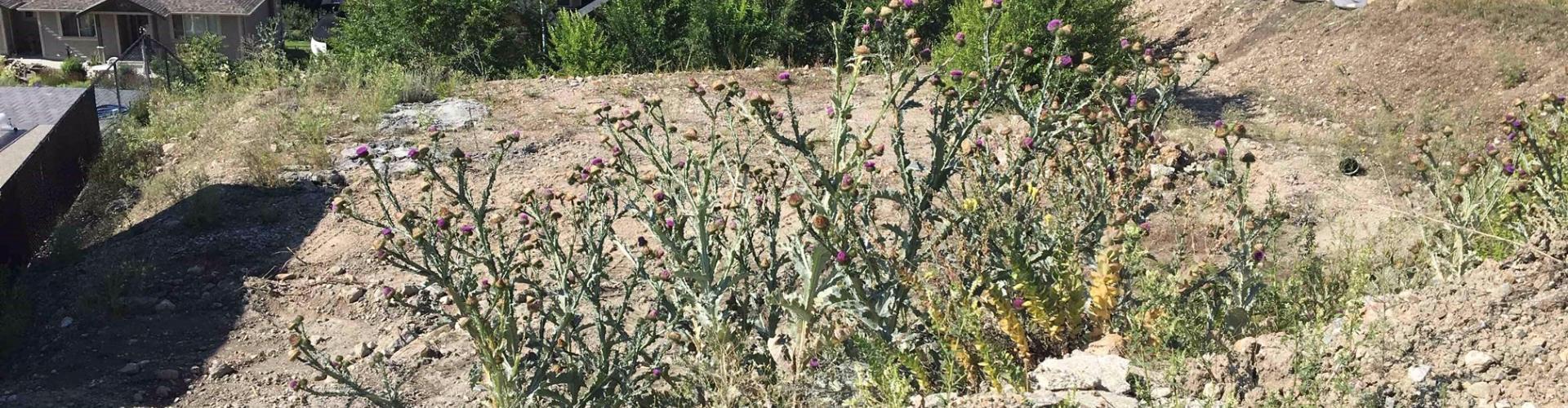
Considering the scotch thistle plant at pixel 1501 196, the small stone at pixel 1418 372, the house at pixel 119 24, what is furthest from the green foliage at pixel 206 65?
the small stone at pixel 1418 372

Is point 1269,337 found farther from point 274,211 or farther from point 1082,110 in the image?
point 274,211

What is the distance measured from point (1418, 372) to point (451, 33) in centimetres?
1315

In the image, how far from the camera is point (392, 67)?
10.8 metres

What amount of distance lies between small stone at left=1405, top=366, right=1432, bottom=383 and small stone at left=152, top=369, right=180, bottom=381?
451 cm

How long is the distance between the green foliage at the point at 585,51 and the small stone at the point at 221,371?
28.2 ft

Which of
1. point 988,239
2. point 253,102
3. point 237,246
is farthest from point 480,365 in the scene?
point 253,102

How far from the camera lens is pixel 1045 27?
870cm

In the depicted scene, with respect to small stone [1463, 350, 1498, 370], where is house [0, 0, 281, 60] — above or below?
below

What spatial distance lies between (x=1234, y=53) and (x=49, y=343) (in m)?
9.66

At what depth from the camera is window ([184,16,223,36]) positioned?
82.8 feet

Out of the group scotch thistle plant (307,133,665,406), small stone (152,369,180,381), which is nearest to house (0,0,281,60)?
small stone (152,369,180,381)

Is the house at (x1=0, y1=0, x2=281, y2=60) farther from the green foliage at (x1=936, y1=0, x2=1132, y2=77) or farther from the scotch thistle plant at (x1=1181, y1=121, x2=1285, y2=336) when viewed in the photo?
the scotch thistle plant at (x1=1181, y1=121, x2=1285, y2=336)

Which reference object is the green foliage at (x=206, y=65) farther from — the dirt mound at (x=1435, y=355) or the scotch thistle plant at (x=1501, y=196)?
the dirt mound at (x=1435, y=355)

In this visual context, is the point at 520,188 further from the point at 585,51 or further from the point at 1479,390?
the point at 585,51
